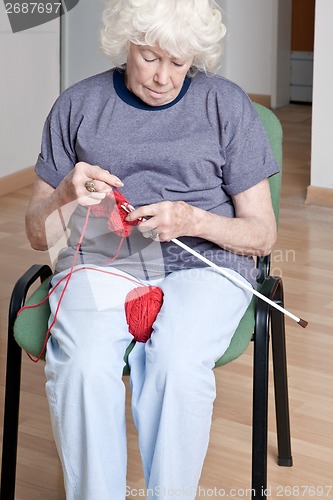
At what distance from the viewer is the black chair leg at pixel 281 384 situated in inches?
77.4

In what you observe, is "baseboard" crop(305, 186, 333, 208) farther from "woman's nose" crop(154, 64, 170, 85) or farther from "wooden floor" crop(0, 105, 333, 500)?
"woman's nose" crop(154, 64, 170, 85)

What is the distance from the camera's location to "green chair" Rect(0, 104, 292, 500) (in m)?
1.75

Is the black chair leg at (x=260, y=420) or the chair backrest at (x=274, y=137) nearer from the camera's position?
the black chair leg at (x=260, y=420)

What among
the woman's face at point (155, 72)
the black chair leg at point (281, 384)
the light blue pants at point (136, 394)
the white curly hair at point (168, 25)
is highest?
the white curly hair at point (168, 25)

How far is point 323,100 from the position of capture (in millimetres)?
3988

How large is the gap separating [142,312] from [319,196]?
252 centimetres

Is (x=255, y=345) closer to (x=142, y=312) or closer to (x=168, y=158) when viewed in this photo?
(x=142, y=312)

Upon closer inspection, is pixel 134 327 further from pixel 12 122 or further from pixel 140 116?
pixel 12 122

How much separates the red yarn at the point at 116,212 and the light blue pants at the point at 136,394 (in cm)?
16

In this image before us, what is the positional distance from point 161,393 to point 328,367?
1.09 metres

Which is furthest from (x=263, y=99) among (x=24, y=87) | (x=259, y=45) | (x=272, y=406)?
(x=272, y=406)

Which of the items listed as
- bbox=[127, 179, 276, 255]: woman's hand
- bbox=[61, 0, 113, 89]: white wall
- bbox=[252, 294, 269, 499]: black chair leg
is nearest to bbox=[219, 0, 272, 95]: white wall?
bbox=[61, 0, 113, 89]: white wall

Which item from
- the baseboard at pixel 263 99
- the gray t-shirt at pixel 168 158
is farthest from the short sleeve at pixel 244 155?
the baseboard at pixel 263 99

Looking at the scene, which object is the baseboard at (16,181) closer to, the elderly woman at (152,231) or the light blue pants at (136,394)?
the elderly woman at (152,231)
